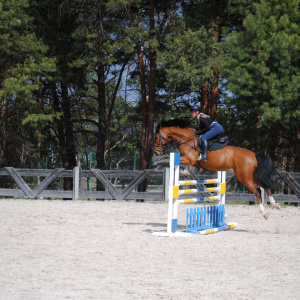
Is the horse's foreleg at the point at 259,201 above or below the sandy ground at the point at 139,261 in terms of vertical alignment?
above

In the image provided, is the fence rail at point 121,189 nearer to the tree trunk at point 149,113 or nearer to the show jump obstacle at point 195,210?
the tree trunk at point 149,113

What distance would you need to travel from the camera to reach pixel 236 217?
1421 centimetres

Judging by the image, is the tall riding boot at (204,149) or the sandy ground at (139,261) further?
the tall riding boot at (204,149)

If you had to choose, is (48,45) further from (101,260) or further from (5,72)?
(101,260)

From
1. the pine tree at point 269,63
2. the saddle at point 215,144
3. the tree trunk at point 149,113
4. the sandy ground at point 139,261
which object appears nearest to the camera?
the sandy ground at point 139,261

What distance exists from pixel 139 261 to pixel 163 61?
14917mm

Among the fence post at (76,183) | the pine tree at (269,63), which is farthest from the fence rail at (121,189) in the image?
the pine tree at (269,63)

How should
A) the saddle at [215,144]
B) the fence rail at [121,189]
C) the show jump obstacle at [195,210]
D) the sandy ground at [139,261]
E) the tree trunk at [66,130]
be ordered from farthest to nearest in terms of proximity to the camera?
1. the tree trunk at [66,130]
2. the fence rail at [121,189]
3. the saddle at [215,144]
4. the show jump obstacle at [195,210]
5. the sandy ground at [139,261]

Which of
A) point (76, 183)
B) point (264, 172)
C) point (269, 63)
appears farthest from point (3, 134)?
point (264, 172)

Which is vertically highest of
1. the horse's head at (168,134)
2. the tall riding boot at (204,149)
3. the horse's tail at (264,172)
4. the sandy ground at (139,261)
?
the horse's head at (168,134)

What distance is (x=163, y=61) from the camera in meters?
21.4

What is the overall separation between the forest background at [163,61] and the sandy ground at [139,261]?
29.3 feet

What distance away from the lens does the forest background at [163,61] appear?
803 inches

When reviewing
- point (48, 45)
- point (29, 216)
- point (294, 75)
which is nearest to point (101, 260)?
point (29, 216)
